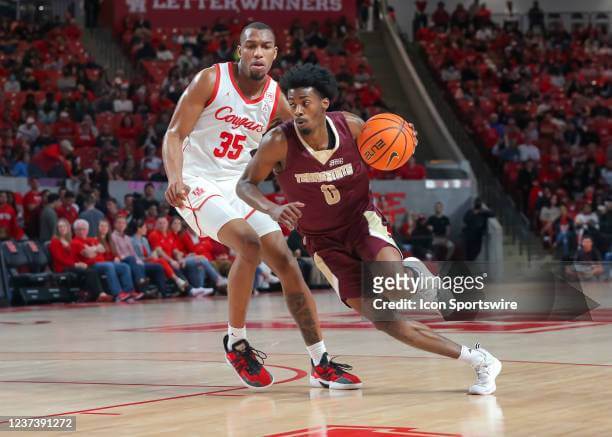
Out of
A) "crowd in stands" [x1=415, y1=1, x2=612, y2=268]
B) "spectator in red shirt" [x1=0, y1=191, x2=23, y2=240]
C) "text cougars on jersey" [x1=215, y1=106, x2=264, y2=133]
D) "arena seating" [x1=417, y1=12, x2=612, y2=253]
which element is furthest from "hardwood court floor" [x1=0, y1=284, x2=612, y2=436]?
"arena seating" [x1=417, y1=12, x2=612, y2=253]

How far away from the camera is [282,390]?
657 cm

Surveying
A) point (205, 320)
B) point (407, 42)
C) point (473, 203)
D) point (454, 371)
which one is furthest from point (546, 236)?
point (454, 371)

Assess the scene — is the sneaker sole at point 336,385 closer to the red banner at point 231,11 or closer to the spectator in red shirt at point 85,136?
the spectator in red shirt at point 85,136

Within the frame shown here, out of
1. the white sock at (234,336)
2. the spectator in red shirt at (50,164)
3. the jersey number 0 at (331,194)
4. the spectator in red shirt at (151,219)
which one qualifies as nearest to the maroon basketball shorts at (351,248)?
the jersey number 0 at (331,194)

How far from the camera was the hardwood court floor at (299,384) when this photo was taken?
5191mm

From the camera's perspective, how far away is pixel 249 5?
2897 centimetres

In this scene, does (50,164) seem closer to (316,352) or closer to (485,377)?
(316,352)

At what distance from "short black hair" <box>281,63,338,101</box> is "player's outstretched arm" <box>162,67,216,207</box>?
0.80 meters

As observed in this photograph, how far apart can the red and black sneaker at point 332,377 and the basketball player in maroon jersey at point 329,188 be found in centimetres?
39

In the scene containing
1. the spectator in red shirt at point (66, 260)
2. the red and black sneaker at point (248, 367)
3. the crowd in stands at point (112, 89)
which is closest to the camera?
the red and black sneaker at point (248, 367)

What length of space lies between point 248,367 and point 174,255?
11079 millimetres

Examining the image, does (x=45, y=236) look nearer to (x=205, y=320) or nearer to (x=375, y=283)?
(x=205, y=320)

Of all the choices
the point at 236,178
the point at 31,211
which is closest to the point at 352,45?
the point at 31,211

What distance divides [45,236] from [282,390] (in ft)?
34.8
